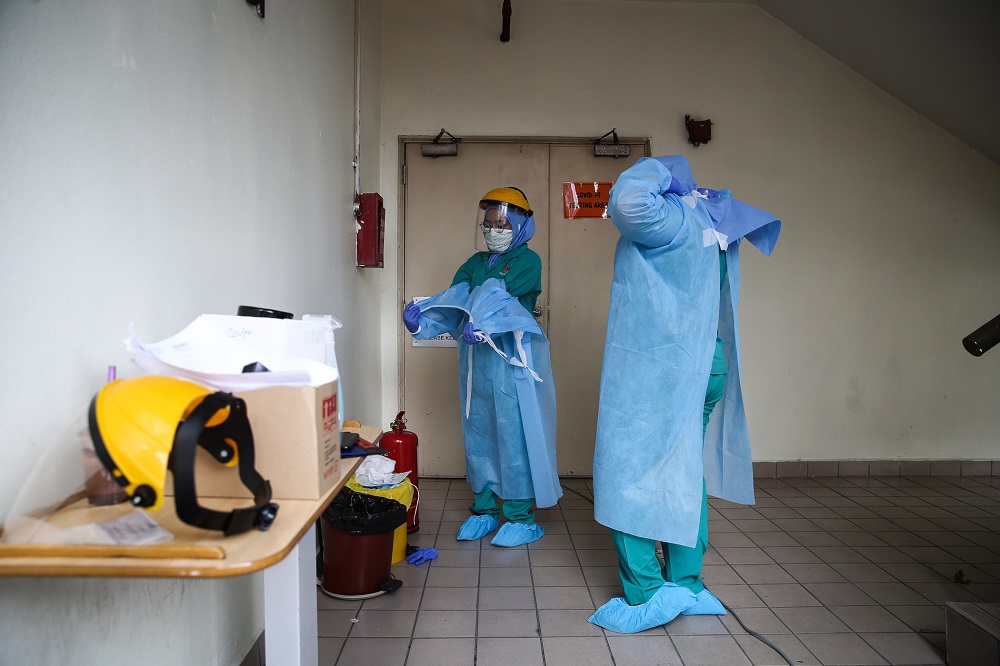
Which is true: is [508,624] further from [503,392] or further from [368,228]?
[368,228]

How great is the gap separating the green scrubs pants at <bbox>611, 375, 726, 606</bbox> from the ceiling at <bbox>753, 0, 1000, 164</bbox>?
1988 millimetres

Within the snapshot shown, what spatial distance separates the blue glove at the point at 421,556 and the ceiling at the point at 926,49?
3035 millimetres

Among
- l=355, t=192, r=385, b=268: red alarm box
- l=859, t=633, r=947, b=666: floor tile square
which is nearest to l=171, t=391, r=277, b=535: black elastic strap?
l=859, t=633, r=947, b=666: floor tile square

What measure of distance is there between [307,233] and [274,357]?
1.14 meters

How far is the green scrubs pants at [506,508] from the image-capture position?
113 inches

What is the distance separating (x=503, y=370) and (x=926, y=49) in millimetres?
2508

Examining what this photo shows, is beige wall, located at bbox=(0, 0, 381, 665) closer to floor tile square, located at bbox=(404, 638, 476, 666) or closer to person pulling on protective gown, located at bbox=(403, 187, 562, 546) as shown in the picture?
A: floor tile square, located at bbox=(404, 638, 476, 666)

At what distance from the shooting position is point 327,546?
2.25m

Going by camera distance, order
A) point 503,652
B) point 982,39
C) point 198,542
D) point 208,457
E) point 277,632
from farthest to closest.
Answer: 1. point 982,39
2. point 503,652
3. point 277,632
4. point 208,457
5. point 198,542

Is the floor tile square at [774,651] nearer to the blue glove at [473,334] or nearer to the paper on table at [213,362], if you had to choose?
the blue glove at [473,334]

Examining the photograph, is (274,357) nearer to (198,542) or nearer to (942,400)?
(198,542)

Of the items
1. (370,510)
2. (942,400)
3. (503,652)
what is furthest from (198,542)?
(942,400)

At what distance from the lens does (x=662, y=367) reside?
6.66 ft

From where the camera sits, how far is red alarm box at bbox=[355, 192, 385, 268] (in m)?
3.02
